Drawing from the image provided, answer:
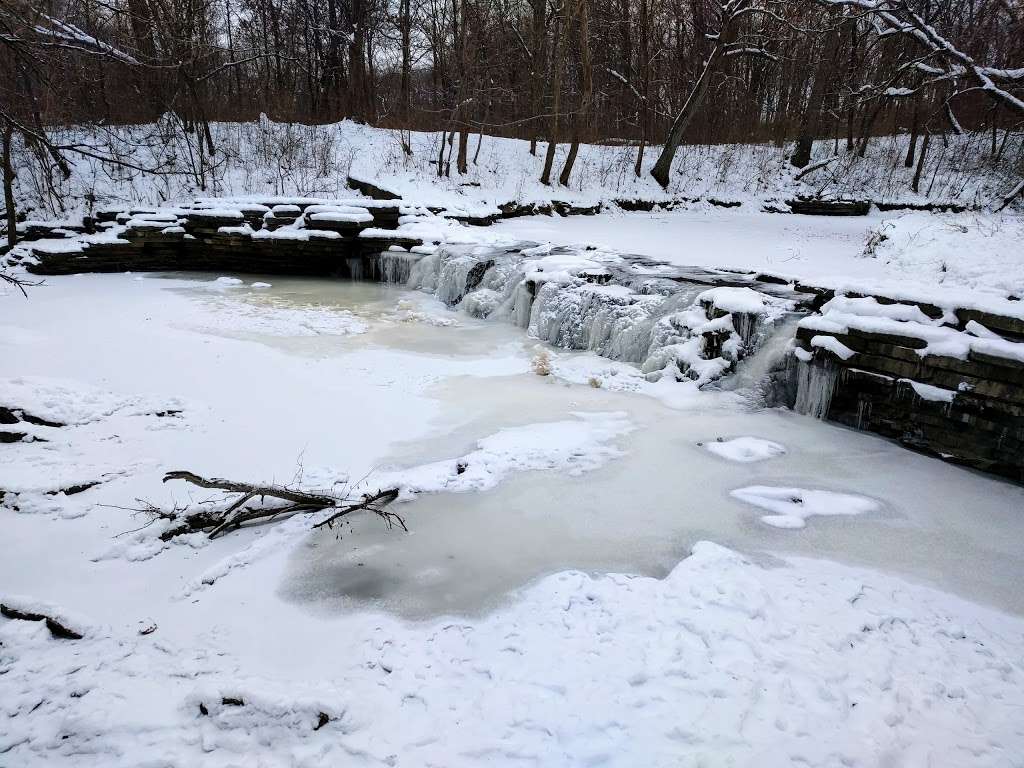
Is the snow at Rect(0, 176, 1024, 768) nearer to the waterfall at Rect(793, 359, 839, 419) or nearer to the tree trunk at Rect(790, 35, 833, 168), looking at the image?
the waterfall at Rect(793, 359, 839, 419)

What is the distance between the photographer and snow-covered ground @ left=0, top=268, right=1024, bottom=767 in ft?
8.38

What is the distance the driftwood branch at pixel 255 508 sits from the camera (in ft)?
12.7

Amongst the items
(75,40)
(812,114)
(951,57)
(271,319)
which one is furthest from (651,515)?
(812,114)

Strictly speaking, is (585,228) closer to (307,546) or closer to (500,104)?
(500,104)

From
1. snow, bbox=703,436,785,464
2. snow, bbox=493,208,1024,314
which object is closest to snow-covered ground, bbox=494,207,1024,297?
snow, bbox=493,208,1024,314

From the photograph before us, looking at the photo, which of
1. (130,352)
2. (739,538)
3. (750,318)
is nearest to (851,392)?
(750,318)

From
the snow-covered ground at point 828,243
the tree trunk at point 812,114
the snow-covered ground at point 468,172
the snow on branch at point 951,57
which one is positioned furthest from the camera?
the tree trunk at point 812,114

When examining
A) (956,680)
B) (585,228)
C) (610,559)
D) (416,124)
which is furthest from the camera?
(416,124)

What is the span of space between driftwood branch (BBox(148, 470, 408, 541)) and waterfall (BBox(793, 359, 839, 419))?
4418 millimetres

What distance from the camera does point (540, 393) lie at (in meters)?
6.80

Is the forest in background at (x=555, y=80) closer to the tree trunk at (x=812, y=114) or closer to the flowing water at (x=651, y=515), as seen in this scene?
the tree trunk at (x=812, y=114)

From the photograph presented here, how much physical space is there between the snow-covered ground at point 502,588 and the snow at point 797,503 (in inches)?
1.1

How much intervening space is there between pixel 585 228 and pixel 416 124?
9.11 m

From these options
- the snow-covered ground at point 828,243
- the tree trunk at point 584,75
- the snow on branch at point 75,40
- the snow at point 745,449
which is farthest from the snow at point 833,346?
the tree trunk at point 584,75
